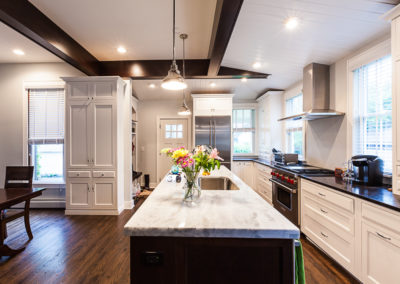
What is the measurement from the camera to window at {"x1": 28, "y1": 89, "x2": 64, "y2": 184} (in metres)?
3.58

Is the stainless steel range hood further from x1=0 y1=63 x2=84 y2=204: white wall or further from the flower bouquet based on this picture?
x1=0 y1=63 x2=84 y2=204: white wall

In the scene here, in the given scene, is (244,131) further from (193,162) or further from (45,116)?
(45,116)

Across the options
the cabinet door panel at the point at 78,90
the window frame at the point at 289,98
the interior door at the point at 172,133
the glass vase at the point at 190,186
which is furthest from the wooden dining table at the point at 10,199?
the window frame at the point at 289,98

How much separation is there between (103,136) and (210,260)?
9.76 ft

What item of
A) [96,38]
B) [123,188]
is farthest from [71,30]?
[123,188]

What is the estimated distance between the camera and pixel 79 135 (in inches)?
128

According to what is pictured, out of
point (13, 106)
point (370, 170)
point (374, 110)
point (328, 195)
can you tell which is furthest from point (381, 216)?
point (13, 106)

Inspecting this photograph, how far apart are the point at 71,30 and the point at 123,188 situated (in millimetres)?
2682

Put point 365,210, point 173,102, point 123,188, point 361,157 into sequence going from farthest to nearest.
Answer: point 173,102, point 123,188, point 361,157, point 365,210

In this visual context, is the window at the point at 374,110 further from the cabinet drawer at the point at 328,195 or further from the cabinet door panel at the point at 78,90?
the cabinet door panel at the point at 78,90

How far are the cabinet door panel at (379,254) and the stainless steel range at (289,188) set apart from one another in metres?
0.96

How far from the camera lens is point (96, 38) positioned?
2678 millimetres

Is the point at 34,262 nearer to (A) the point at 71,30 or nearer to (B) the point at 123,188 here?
(B) the point at 123,188

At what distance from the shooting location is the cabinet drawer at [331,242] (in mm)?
1735
